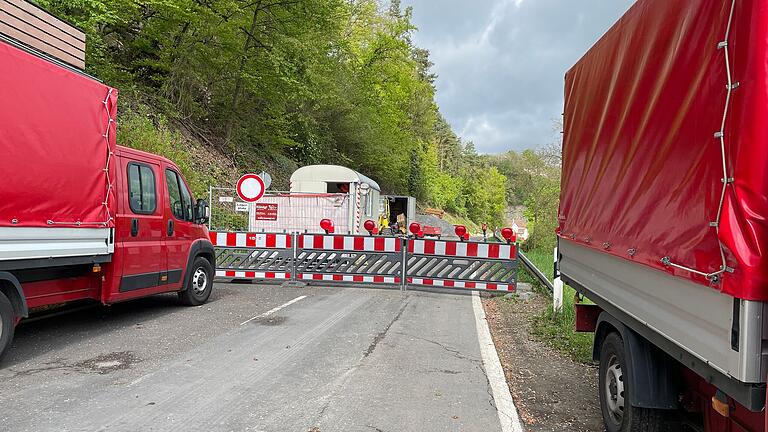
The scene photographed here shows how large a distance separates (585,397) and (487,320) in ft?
12.4

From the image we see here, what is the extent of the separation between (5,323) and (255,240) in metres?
6.85

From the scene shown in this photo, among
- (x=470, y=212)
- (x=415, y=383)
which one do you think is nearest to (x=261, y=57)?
(x=415, y=383)

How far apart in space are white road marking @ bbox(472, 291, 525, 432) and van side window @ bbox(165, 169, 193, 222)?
197 inches

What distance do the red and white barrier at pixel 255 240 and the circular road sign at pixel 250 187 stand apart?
0.97 m

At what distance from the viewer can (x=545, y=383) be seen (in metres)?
5.55

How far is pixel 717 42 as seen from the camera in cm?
253

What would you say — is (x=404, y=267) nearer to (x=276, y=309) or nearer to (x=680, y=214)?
(x=276, y=309)

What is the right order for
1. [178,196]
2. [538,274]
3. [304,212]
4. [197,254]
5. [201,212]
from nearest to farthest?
1. [178,196]
2. [201,212]
3. [197,254]
4. [538,274]
5. [304,212]

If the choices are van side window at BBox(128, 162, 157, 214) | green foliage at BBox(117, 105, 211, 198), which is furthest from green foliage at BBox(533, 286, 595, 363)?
green foliage at BBox(117, 105, 211, 198)

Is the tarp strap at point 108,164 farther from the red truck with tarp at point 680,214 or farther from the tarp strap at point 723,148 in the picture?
the tarp strap at point 723,148

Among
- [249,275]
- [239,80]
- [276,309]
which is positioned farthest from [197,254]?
[239,80]

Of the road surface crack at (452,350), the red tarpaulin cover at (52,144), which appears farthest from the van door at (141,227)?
the road surface crack at (452,350)

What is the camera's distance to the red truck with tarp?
2.25 meters

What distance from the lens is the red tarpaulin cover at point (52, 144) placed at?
5277 millimetres
